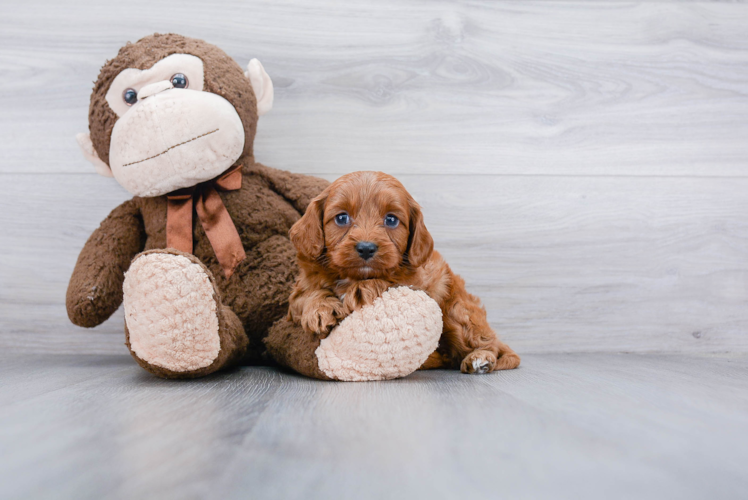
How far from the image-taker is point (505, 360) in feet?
3.51

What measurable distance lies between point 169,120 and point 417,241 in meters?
0.55

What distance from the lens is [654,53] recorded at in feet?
4.77

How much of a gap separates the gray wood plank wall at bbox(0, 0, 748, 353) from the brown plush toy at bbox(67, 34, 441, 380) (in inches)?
11.3

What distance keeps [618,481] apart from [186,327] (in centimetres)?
67

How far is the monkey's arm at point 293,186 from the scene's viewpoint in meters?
1.17

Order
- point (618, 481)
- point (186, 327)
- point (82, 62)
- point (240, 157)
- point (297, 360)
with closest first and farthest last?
1. point (618, 481)
2. point (186, 327)
3. point (297, 360)
4. point (240, 157)
5. point (82, 62)

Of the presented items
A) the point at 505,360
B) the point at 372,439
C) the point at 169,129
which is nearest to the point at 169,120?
the point at 169,129

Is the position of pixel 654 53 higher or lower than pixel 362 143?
higher

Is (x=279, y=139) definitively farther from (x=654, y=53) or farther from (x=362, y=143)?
(x=654, y=53)

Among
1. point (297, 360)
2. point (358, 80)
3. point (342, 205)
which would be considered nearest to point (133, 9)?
point (358, 80)

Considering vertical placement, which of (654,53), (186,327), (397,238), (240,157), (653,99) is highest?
(654,53)

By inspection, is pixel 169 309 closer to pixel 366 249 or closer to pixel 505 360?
pixel 366 249

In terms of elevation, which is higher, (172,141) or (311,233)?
(172,141)

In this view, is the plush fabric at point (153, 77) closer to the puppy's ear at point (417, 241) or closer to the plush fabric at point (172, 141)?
the plush fabric at point (172, 141)
